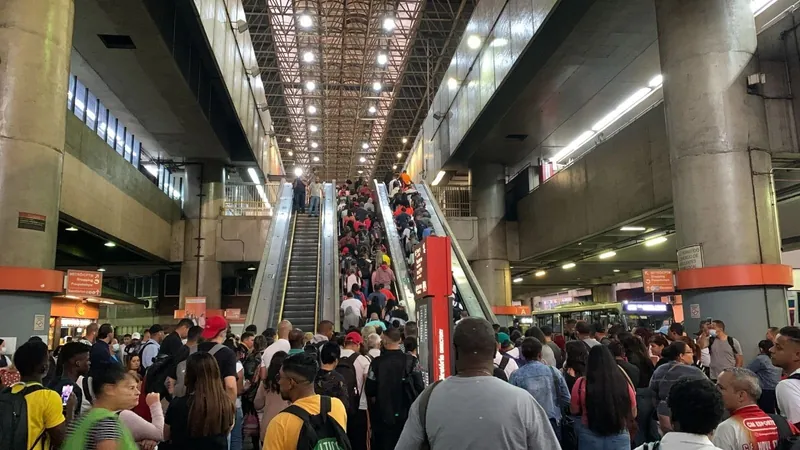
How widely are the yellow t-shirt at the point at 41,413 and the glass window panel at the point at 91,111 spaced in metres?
16.7

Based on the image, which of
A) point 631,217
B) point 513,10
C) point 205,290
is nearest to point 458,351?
point 631,217

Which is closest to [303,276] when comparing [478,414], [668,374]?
[668,374]

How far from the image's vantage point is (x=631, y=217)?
15.4m

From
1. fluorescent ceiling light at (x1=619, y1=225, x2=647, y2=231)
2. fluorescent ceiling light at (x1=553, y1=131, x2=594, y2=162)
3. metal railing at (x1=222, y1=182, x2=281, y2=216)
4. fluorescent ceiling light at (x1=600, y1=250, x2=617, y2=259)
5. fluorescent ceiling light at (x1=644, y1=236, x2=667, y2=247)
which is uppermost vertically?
fluorescent ceiling light at (x1=553, y1=131, x2=594, y2=162)

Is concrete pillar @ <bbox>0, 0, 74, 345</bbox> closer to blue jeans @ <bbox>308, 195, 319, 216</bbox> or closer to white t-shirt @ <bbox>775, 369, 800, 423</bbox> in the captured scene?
white t-shirt @ <bbox>775, 369, 800, 423</bbox>

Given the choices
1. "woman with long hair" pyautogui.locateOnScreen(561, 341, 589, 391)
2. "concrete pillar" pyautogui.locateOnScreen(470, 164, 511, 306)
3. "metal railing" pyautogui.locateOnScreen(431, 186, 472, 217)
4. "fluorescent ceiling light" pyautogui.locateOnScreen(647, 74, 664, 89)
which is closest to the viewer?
"woman with long hair" pyautogui.locateOnScreen(561, 341, 589, 391)

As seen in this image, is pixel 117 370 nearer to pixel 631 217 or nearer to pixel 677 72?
pixel 677 72

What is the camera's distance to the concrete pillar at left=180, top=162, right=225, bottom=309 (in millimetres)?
22172

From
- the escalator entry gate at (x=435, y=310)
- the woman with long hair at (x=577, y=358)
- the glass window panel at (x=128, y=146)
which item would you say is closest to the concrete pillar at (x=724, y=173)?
the escalator entry gate at (x=435, y=310)

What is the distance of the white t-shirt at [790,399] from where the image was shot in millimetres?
3609

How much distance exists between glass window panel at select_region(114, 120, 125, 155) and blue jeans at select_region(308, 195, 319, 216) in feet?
22.1

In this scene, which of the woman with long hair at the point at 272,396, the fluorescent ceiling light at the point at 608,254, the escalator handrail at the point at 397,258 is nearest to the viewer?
the woman with long hair at the point at 272,396

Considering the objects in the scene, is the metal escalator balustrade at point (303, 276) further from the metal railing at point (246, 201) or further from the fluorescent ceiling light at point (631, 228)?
the fluorescent ceiling light at point (631, 228)

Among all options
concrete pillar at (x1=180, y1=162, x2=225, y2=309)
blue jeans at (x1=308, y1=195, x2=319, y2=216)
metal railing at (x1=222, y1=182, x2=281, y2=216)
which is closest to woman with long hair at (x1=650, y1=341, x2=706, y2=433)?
blue jeans at (x1=308, y1=195, x2=319, y2=216)
